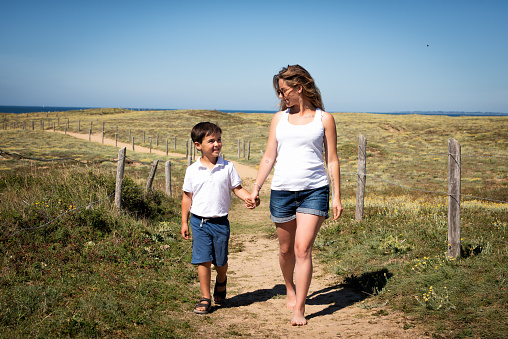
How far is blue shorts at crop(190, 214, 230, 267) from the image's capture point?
4168mm

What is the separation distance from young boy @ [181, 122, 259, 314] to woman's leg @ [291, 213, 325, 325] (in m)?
0.71

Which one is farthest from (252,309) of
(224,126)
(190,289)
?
(224,126)

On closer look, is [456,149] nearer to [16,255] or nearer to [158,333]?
[158,333]

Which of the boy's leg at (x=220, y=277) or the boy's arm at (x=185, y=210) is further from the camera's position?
the boy's leg at (x=220, y=277)

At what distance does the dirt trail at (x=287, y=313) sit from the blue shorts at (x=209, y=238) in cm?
65

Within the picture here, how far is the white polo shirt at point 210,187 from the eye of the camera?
4148 millimetres

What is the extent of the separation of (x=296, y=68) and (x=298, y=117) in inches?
18.7

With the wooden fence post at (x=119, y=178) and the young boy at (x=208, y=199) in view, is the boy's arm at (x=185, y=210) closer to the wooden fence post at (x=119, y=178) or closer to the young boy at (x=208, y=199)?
the young boy at (x=208, y=199)

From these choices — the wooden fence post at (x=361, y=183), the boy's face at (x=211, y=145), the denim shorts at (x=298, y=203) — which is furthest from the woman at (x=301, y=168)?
the wooden fence post at (x=361, y=183)

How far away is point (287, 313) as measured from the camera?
4.31 metres

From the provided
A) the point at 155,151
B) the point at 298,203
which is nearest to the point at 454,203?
the point at 298,203

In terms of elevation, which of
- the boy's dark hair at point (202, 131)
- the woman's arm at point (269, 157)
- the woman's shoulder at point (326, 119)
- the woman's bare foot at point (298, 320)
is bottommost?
the woman's bare foot at point (298, 320)

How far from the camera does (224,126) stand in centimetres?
6091

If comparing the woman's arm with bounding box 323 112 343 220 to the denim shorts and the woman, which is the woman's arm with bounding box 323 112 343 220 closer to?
the woman
